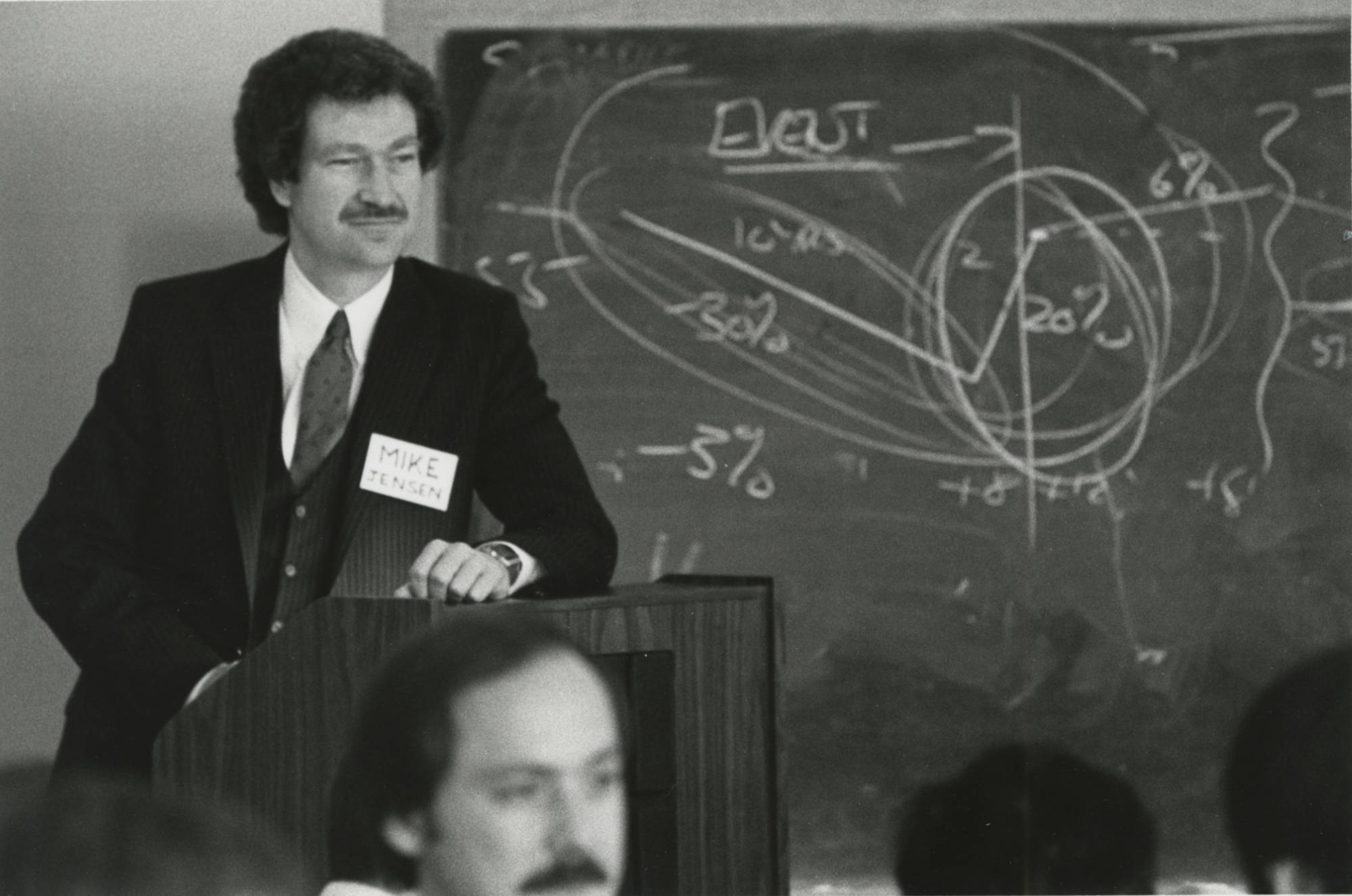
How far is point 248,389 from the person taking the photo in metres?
3.00

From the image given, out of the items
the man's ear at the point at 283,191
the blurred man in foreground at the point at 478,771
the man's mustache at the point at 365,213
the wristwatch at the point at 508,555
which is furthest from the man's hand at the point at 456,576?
the man's ear at the point at 283,191

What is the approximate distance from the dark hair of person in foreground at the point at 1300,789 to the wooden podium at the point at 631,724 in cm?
218

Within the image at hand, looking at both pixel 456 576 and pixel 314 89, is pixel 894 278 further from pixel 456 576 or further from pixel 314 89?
pixel 456 576

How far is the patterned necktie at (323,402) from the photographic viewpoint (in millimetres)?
2975

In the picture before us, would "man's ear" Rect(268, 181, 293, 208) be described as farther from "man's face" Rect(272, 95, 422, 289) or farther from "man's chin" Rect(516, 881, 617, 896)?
"man's chin" Rect(516, 881, 617, 896)

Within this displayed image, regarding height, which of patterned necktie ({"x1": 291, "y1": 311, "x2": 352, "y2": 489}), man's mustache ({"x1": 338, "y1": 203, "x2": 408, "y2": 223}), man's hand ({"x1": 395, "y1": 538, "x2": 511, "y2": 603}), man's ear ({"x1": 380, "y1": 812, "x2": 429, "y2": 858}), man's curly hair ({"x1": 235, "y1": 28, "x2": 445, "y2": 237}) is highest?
man's curly hair ({"x1": 235, "y1": 28, "x2": 445, "y2": 237})

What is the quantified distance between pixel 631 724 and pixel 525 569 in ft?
1.37

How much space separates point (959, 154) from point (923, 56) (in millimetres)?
233

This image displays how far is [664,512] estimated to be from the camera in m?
4.47

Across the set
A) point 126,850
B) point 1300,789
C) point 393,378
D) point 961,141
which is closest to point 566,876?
point 126,850

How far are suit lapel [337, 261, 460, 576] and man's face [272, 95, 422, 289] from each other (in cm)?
10

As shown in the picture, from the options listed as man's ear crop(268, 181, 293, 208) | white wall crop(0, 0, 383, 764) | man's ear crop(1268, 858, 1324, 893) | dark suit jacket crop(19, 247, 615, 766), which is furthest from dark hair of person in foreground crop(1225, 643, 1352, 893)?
white wall crop(0, 0, 383, 764)

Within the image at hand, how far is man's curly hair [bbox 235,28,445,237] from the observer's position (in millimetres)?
3338

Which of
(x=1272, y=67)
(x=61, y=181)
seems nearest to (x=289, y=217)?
(x=61, y=181)
